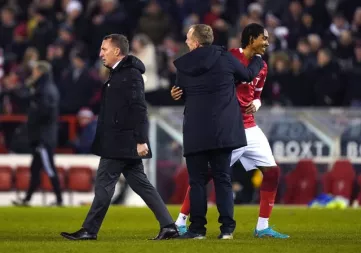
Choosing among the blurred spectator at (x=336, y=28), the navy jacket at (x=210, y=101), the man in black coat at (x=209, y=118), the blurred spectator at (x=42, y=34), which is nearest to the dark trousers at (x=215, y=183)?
the man in black coat at (x=209, y=118)

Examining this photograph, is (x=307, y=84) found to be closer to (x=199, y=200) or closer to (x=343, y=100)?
(x=343, y=100)

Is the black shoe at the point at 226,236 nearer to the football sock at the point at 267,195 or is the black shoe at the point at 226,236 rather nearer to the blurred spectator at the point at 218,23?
the football sock at the point at 267,195

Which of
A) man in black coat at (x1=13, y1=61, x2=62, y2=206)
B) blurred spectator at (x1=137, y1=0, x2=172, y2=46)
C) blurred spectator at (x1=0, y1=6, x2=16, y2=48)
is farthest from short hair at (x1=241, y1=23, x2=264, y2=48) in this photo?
blurred spectator at (x1=0, y1=6, x2=16, y2=48)

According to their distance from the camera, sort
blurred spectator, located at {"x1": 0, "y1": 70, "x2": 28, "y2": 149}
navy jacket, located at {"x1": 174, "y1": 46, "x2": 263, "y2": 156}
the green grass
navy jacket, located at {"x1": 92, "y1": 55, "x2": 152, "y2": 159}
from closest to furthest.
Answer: the green grass → navy jacket, located at {"x1": 174, "y1": 46, "x2": 263, "y2": 156} → navy jacket, located at {"x1": 92, "y1": 55, "x2": 152, "y2": 159} → blurred spectator, located at {"x1": 0, "y1": 70, "x2": 28, "y2": 149}

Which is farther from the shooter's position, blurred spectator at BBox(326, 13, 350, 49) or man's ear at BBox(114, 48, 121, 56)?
blurred spectator at BBox(326, 13, 350, 49)

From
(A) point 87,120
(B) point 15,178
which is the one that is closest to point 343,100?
(A) point 87,120

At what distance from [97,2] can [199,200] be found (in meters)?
16.6

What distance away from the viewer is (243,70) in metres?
12.3

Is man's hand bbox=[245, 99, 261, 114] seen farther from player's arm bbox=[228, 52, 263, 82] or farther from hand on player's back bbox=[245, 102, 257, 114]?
player's arm bbox=[228, 52, 263, 82]

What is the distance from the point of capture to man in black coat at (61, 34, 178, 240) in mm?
12281

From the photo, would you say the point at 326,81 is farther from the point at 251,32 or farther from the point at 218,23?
the point at 251,32

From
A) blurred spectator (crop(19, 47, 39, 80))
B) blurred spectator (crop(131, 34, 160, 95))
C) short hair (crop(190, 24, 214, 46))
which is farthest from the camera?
blurred spectator (crop(19, 47, 39, 80))

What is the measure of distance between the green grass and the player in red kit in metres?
0.35

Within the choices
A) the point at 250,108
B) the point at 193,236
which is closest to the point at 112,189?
the point at 193,236
